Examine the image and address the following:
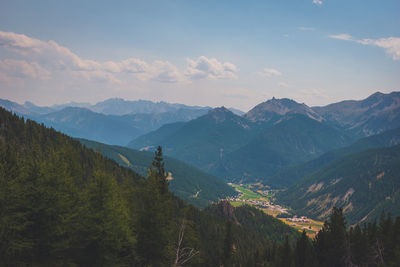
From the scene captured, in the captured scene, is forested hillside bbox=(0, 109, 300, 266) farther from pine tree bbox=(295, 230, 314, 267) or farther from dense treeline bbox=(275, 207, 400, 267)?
pine tree bbox=(295, 230, 314, 267)

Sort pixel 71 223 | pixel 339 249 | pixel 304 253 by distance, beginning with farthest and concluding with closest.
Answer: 1. pixel 304 253
2. pixel 339 249
3. pixel 71 223

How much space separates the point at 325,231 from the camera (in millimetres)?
76312

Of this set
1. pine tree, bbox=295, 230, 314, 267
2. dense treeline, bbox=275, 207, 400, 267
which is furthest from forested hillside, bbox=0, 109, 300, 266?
pine tree, bbox=295, 230, 314, 267

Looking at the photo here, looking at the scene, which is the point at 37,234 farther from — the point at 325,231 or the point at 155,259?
the point at 325,231

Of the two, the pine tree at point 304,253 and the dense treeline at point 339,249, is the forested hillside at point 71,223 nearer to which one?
the dense treeline at point 339,249

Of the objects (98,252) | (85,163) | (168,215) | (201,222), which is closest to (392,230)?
(168,215)

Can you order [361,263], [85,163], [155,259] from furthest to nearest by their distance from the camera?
[85,163] → [361,263] → [155,259]

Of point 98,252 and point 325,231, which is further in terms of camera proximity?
point 325,231

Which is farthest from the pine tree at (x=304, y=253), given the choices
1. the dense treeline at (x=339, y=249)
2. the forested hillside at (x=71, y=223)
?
the forested hillside at (x=71, y=223)

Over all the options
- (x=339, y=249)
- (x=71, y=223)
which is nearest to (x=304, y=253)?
(x=339, y=249)

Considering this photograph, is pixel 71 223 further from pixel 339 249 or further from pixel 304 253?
pixel 339 249

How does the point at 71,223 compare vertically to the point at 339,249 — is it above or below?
above

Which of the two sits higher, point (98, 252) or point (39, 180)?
point (39, 180)

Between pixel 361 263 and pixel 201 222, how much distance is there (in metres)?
103
